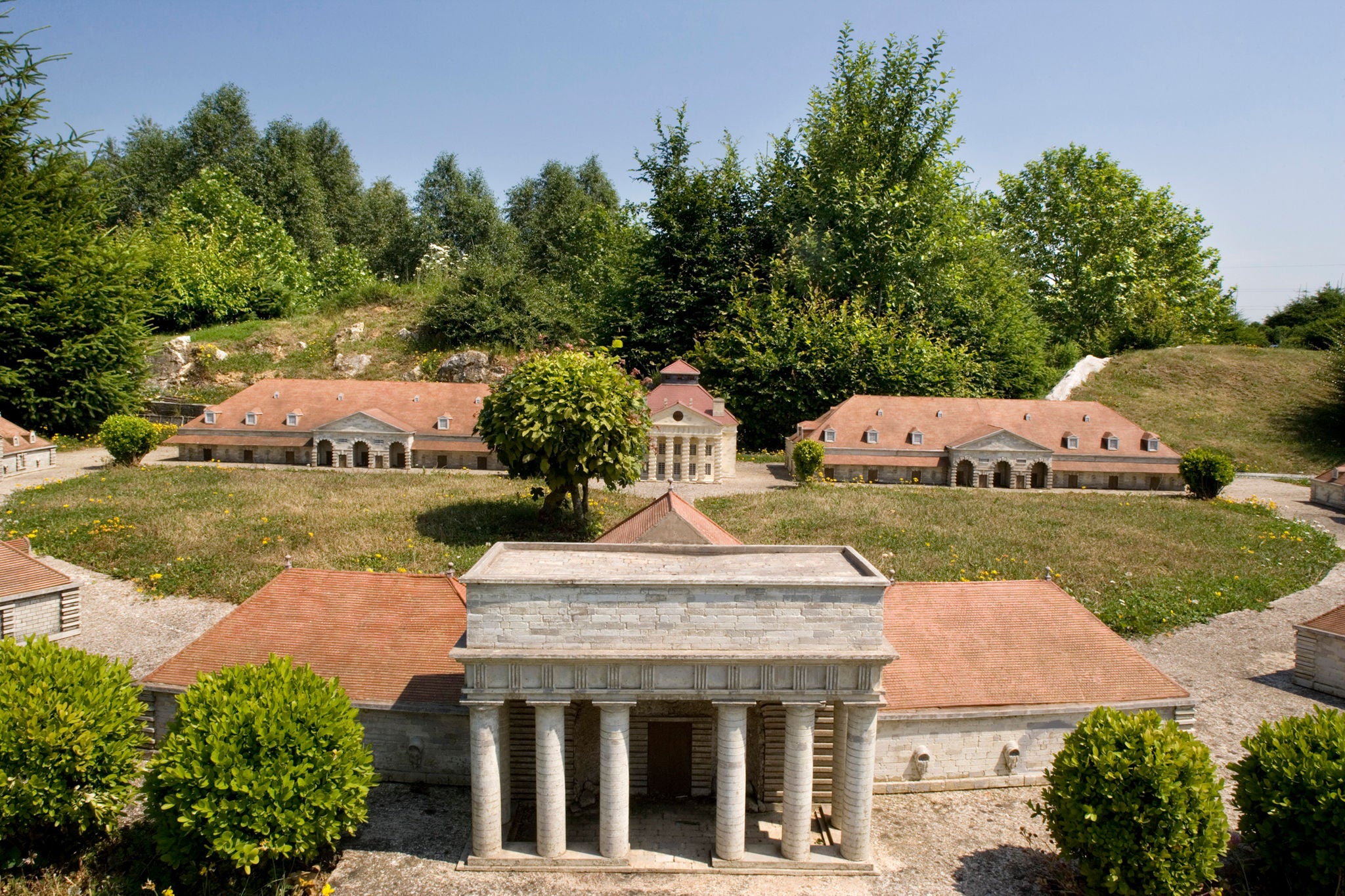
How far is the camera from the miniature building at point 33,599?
2317cm

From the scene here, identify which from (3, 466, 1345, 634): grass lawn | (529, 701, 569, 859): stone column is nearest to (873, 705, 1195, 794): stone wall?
(529, 701, 569, 859): stone column

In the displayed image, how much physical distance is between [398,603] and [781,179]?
172 feet

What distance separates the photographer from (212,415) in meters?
46.2

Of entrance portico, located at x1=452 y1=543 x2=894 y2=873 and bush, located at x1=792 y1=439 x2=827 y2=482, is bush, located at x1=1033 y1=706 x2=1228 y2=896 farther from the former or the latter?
bush, located at x1=792 y1=439 x2=827 y2=482

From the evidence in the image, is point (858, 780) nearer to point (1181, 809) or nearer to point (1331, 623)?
point (1181, 809)

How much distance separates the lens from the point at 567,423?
29656 mm

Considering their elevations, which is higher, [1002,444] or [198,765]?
[1002,444]

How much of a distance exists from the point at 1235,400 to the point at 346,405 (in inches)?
2403

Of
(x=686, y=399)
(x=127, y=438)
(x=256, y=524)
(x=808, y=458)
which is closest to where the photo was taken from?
(x=256, y=524)

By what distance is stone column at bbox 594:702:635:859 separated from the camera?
1466 cm

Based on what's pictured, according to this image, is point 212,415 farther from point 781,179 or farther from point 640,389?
point 781,179

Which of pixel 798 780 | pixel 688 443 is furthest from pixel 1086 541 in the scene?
pixel 798 780

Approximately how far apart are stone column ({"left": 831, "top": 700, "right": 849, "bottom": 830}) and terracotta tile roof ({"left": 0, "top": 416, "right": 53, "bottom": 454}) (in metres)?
41.8

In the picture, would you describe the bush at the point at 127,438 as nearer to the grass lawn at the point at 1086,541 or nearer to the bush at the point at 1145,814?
the grass lawn at the point at 1086,541
